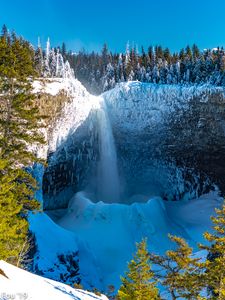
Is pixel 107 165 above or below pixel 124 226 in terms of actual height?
above

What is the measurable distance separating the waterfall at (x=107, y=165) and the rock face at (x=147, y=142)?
88 cm

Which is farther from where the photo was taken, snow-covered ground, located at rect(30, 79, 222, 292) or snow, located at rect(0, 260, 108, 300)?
snow-covered ground, located at rect(30, 79, 222, 292)

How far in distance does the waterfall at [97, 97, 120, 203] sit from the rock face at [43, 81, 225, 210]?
2.89ft

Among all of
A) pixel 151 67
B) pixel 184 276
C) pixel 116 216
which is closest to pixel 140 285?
pixel 184 276

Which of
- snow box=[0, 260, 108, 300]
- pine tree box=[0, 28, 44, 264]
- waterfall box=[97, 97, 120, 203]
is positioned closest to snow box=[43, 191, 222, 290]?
waterfall box=[97, 97, 120, 203]

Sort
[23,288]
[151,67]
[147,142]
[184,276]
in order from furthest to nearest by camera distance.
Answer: [151,67], [147,142], [184,276], [23,288]

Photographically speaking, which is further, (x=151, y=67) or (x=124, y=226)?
(x=151, y=67)

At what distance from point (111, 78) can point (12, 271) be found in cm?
7389

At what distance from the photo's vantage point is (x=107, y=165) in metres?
60.7

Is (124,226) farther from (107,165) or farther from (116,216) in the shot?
(107,165)

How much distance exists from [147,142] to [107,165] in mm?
7359

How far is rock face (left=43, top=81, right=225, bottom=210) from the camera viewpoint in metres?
52.5

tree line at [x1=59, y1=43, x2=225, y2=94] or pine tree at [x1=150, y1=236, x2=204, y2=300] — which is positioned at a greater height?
tree line at [x1=59, y1=43, x2=225, y2=94]

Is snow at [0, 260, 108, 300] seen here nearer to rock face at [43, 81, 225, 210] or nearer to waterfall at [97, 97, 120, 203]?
rock face at [43, 81, 225, 210]
